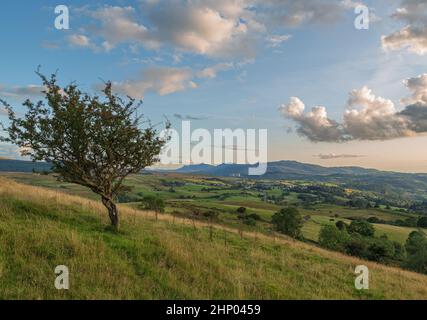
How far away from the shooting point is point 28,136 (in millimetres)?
16500

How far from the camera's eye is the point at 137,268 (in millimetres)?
12336

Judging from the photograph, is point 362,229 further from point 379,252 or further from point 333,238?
point 379,252

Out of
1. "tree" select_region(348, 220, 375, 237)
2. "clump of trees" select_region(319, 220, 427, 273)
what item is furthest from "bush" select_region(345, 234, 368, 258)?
"tree" select_region(348, 220, 375, 237)

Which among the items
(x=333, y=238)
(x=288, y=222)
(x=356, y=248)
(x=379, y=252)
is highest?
(x=288, y=222)

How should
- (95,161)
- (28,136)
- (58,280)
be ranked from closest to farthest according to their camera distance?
(58,280) → (28,136) → (95,161)

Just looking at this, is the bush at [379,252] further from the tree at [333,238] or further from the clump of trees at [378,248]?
the tree at [333,238]

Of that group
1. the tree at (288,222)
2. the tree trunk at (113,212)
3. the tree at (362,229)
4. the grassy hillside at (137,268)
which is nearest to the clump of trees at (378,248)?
the tree at (362,229)

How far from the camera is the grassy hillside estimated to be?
10.4m

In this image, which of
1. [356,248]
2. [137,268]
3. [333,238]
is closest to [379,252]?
[356,248]

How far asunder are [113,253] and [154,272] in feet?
7.37

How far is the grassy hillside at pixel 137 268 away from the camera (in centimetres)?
1041

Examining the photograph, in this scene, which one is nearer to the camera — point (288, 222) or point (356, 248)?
point (356, 248)
